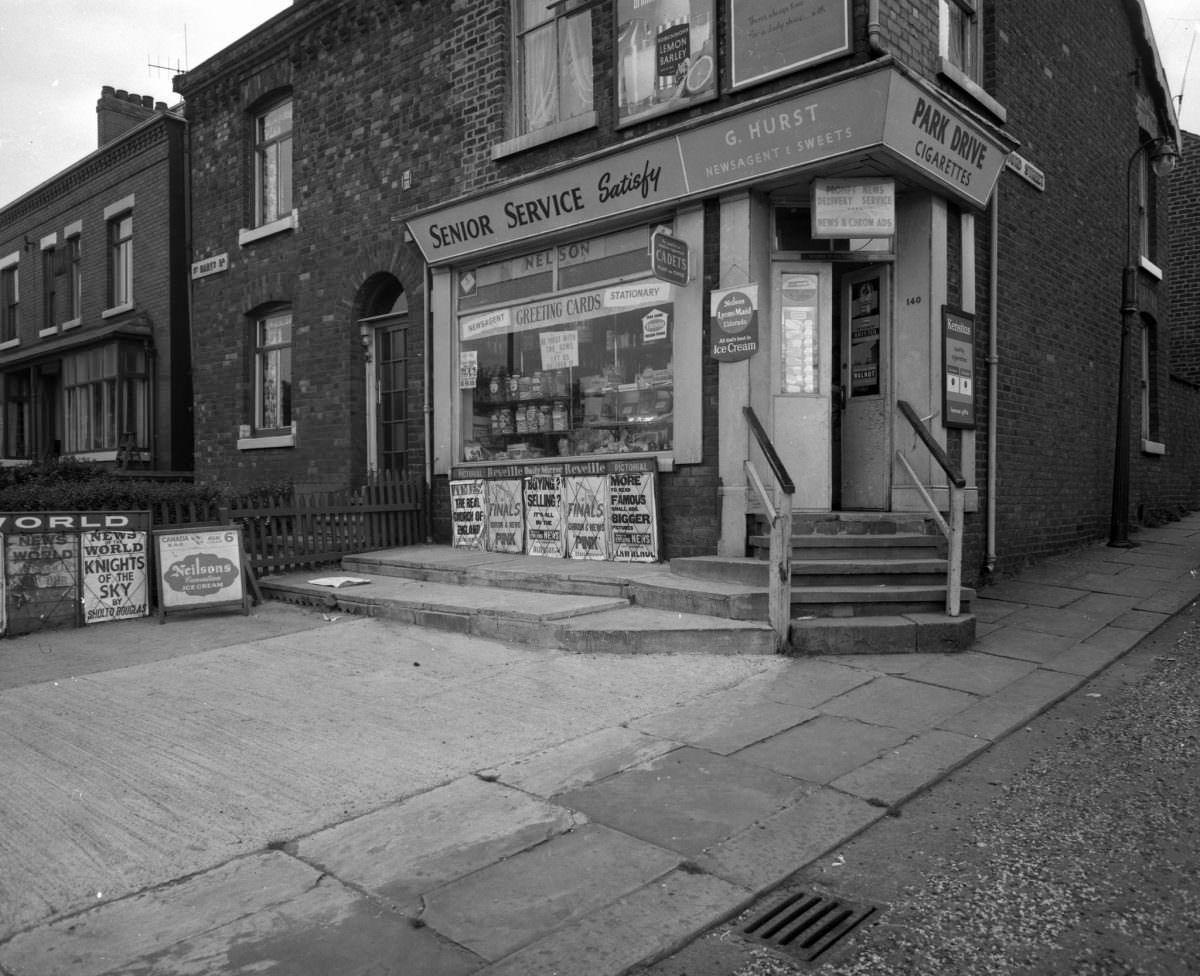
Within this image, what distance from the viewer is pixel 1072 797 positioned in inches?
171

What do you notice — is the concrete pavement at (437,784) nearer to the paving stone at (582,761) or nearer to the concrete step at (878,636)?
the paving stone at (582,761)

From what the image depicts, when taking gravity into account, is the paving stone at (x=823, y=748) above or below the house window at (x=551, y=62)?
below

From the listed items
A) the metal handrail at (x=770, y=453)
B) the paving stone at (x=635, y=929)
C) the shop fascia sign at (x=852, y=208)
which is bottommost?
the paving stone at (x=635, y=929)

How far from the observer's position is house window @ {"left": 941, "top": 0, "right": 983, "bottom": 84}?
9.38 metres

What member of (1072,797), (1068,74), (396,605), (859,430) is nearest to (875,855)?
(1072,797)

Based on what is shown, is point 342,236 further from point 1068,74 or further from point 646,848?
point 646,848

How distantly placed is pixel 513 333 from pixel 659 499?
3021 mm

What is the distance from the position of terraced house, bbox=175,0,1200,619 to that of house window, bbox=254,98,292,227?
61 millimetres

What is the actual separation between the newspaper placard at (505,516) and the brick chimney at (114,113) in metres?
15.9

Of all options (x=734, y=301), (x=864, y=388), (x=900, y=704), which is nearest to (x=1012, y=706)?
(x=900, y=704)

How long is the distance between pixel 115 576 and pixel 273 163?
8020 mm

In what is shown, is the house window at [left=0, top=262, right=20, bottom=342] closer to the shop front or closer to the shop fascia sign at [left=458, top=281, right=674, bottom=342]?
the shop fascia sign at [left=458, top=281, right=674, bottom=342]

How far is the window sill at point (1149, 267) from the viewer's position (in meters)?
13.2

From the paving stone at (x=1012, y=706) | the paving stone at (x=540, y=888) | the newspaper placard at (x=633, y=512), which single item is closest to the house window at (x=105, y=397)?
the newspaper placard at (x=633, y=512)
